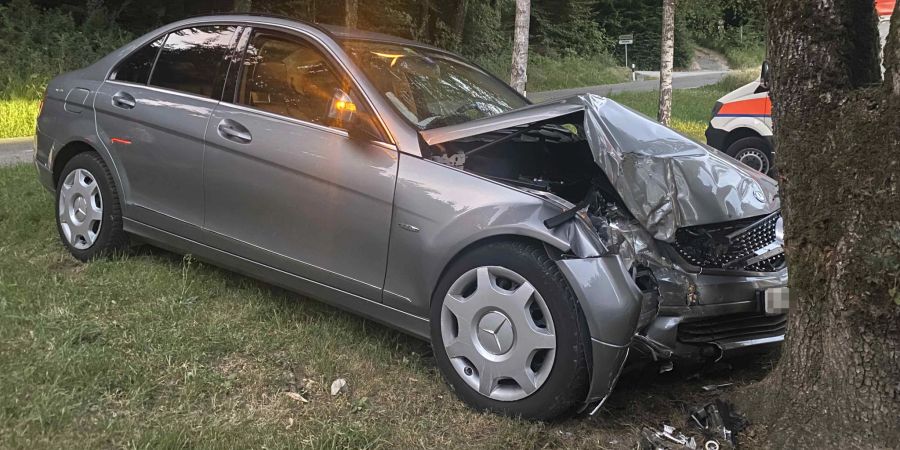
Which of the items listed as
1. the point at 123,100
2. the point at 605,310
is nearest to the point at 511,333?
the point at 605,310

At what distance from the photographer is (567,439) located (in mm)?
2768

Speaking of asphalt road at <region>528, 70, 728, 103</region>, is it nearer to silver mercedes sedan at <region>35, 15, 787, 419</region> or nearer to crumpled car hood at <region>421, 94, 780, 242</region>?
silver mercedes sedan at <region>35, 15, 787, 419</region>

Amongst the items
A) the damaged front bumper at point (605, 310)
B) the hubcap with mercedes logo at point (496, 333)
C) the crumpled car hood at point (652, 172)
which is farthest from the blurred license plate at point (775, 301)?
the hubcap with mercedes logo at point (496, 333)

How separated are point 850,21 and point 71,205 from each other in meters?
4.26

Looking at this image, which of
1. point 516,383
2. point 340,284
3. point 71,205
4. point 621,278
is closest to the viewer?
point 621,278

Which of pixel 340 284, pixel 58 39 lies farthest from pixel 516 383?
pixel 58 39

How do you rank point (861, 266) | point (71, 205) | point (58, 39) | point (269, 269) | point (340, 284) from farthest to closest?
point (58, 39) → point (71, 205) → point (269, 269) → point (340, 284) → point (861, 266)

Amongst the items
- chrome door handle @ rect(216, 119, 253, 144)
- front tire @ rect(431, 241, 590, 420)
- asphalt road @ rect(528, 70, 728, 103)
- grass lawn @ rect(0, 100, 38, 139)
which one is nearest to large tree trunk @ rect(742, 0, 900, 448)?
front tire @ rect(431, 241, 590, 420)

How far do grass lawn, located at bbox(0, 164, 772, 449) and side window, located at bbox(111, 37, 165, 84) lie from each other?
114 cm

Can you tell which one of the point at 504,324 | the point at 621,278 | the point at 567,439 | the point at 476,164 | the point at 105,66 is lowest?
the point at 567,439

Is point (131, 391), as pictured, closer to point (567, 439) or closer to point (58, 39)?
point (567, 439)

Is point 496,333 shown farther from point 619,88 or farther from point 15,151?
point 619,88

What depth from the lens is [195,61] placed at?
4.01 m

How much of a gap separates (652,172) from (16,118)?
36.1 ft
